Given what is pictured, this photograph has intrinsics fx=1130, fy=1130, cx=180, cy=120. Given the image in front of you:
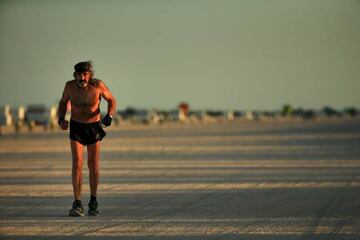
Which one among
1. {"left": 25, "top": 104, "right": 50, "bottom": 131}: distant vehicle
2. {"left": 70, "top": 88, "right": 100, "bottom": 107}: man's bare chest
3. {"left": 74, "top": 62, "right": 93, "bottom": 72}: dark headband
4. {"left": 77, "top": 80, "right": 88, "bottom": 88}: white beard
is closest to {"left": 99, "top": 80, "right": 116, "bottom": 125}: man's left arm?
{"left": 70, "top": 88, "right": 100, "bottom": 107}: man's bare chest

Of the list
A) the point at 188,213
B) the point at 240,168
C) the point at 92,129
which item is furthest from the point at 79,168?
the point at 240,168

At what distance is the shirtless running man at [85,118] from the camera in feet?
42.6

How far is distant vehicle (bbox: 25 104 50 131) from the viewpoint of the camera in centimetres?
5729

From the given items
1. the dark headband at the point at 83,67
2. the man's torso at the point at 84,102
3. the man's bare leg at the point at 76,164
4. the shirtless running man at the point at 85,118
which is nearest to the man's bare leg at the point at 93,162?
the shirtless running man at the point at 85,118

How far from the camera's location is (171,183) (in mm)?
17875

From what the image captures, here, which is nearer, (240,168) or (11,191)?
(11,191)

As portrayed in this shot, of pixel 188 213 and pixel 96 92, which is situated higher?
pixel 96 92

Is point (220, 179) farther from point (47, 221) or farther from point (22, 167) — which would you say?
point (47, 221)

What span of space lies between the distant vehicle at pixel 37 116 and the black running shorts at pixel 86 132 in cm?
4427

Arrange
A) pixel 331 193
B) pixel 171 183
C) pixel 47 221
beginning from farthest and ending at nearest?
1. pixel 171 183
2. pixel 331 193
3. pixel 47 221

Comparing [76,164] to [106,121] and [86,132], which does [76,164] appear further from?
[106,121]

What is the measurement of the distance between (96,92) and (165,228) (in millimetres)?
2413

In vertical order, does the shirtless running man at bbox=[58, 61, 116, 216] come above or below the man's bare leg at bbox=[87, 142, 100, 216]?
above

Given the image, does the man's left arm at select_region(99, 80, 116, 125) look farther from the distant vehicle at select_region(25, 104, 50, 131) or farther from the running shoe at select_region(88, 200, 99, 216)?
the distant vehicle at select_region(25, 104, 50, 131)
